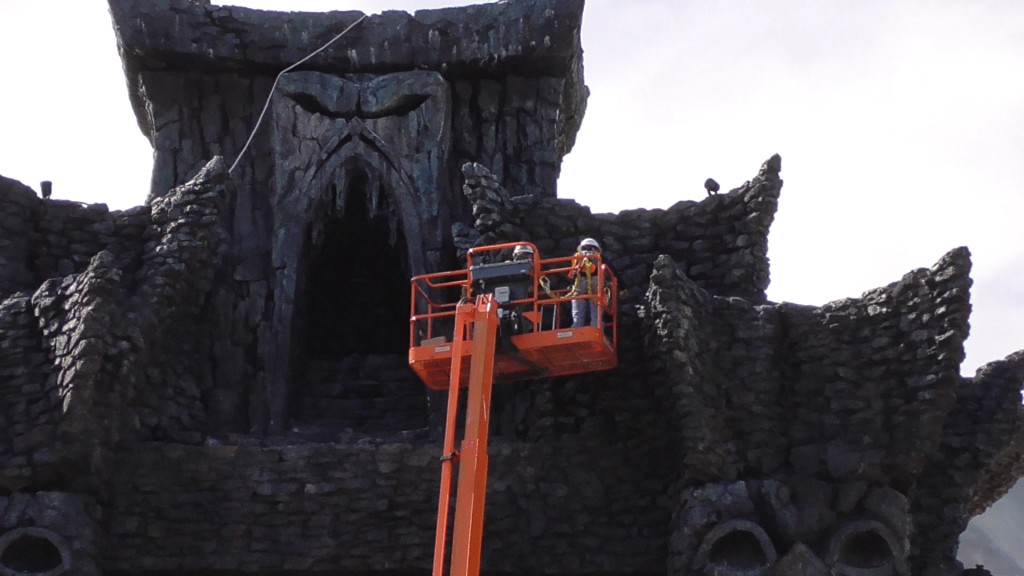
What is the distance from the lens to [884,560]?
16.1 meters

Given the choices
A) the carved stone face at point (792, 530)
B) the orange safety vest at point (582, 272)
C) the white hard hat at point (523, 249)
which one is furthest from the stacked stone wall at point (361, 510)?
the white hard hat at point (523, 249)

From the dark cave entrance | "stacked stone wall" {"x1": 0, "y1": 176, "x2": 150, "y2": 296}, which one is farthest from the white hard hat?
"stacked stone wall" {"x1": 0, "y1": 176, "x2": 150, "y2": 296}

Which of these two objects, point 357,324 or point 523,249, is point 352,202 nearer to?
point 357,324

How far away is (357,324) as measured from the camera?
71.6ft

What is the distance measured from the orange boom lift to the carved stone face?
1631 mm

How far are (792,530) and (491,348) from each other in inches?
118

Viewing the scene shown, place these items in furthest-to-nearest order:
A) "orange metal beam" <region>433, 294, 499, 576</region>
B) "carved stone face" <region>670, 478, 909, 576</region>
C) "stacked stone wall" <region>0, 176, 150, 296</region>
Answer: "stacked stone wall" <region>0, 176, 150, 296</region>
"carved stone face" <region>670, 478, 909, 576</region>
"orange metal beam" <region>433, 294, 499, 576</region>

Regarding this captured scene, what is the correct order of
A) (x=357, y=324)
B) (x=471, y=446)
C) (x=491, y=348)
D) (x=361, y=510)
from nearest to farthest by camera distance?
1. (x=471, y=446)
2. (x=491, y=348)
3. (x=361, y=510)
4. (x=357, y=324)

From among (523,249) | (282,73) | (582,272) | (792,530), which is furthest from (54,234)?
(792,530)

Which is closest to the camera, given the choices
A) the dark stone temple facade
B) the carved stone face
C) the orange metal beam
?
the orange metal beam

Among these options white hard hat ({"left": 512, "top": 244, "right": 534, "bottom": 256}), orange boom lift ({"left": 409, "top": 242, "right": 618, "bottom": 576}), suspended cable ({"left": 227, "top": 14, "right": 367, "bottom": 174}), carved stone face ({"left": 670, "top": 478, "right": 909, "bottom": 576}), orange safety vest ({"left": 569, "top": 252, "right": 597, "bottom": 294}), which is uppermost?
suspended cable ({"left": 227, "top": 14, "right": 367, "bottom": 174})

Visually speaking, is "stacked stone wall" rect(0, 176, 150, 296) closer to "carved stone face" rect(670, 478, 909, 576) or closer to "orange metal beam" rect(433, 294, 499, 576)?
"orange metal beam" rect(433, 294, 499, 576)

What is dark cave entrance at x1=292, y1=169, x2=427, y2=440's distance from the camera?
64.1 feet

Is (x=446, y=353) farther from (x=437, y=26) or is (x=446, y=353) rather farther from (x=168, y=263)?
(x=437, y=26)
